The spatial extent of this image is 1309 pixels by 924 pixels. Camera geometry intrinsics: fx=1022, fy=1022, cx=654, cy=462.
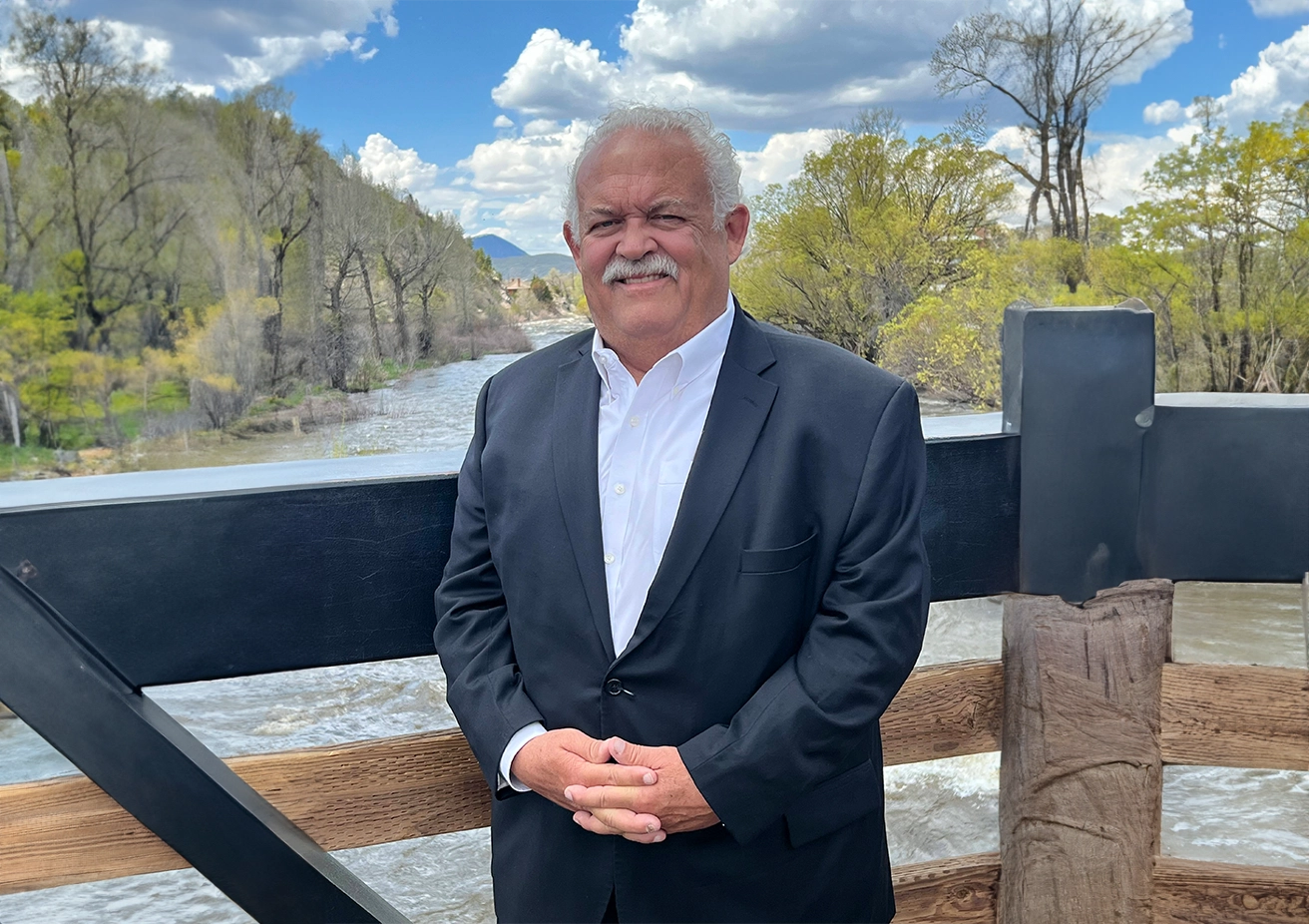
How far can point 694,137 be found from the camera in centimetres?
114

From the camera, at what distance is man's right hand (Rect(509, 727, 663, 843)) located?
100cm

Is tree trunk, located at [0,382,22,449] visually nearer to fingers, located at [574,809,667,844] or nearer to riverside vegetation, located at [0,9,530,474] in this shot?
riverside vegetation, located at [0,9,530,474]

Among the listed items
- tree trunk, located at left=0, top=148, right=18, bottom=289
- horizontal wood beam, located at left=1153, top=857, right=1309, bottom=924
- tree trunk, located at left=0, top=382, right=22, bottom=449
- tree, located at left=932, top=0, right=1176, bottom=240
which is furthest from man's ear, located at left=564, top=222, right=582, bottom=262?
tree, located at left=932, top=0, right=1176, bottom=240

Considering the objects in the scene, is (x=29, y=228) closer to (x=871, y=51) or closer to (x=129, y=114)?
(x=129, y=114)

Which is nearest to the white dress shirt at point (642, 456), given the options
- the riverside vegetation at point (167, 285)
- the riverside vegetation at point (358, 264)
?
the riverside vegetation at point (358, 264)

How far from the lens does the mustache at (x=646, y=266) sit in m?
1.11

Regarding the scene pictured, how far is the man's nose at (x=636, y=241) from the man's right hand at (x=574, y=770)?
51 centimetres

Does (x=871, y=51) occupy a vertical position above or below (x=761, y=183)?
above

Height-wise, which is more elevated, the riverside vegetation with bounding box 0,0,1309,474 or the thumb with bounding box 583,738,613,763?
the riverside vegetation with bounding box 0,0,1309,474

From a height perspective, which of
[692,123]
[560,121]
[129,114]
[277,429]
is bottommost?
[277,429]

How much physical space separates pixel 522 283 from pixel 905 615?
9877 millimetres

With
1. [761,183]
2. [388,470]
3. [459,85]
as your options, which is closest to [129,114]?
[459,85]

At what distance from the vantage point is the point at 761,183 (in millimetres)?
16703

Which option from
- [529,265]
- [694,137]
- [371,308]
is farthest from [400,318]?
[694,137]
